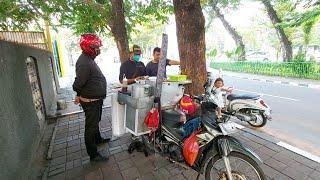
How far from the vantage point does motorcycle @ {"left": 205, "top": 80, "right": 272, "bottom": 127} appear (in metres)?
5.68

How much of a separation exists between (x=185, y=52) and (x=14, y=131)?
10.3 ft

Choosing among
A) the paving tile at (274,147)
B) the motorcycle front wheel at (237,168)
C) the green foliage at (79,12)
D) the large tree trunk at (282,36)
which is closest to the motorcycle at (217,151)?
the motorcycle front wheel at (237,168)

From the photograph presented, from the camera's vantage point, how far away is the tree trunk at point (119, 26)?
8180 millimetres

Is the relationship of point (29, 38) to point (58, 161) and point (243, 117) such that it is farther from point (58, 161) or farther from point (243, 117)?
point (243, 117)

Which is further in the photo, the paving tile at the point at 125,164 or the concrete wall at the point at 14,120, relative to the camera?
the paving tile at the point at 125,164

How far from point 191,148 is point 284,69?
1515 centimetres

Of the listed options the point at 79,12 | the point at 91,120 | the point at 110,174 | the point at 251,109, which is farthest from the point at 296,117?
the point at 79,12

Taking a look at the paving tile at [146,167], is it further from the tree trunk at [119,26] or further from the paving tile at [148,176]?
the tree trunk at [119,26]

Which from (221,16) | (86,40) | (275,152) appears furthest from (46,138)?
(221,16)

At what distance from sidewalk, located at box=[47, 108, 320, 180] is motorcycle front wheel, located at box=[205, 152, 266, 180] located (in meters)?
0.63

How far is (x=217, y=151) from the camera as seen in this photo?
272cm

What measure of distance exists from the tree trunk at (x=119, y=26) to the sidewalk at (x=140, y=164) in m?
4.46

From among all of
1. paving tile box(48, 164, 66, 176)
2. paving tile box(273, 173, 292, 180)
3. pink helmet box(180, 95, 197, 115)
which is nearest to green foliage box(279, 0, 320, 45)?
paving tile box(273, 173, 292, 180)

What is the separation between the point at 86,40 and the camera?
143 inches
